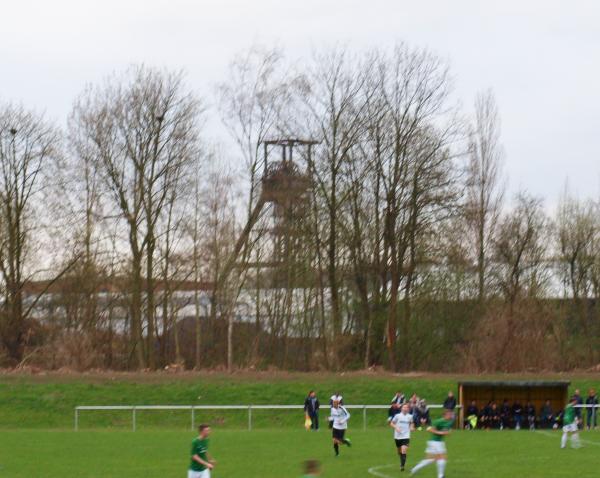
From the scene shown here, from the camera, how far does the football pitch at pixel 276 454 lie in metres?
24.4

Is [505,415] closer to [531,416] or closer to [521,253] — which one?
[531,416]

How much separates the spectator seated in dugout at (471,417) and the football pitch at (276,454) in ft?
7.26

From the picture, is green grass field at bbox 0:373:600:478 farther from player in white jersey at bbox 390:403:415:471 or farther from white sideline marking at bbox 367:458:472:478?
player in white jersey at bbox 390:403:415:471

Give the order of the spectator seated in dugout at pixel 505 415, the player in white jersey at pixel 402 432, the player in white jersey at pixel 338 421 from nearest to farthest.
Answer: the player in white jersey at pixel 402 432 → the player in white jersey at pixel 338 421 → the spectator seated in dugout at pixel 505 415

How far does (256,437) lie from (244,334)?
70.5 feet

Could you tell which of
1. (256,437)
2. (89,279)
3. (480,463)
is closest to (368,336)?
(89,279)

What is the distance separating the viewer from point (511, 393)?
138ft

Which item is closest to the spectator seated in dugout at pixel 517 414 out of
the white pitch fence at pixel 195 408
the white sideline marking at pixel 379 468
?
the white pitch fence at pixel 195 408

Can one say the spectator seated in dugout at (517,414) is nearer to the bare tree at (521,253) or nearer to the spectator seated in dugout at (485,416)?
the spectator seated in dugout at (485,416)

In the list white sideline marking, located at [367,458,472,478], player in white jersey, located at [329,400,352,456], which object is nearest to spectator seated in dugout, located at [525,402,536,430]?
player in white jersey, located at [329,400,352,456]

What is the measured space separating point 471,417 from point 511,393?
2557 millimetres

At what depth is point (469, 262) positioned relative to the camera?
55.7 m

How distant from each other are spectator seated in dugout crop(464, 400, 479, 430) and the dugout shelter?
0.68 ft

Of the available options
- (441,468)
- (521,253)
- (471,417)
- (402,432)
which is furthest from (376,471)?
(521,253)
